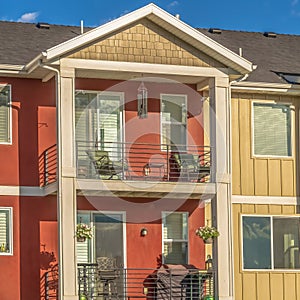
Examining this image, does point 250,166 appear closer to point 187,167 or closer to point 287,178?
point 287,178

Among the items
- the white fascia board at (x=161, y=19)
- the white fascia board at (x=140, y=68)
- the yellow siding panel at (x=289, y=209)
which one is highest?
the white fascia board at (x=161, y=19)

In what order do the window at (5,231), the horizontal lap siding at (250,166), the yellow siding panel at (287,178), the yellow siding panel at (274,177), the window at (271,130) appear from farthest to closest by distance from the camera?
the window at (271,130) → the yellow siding panel at (287,178) → the yellow siding panel at (274,177) → the horizontal lap siding at (250,166) → the window at (5,231)

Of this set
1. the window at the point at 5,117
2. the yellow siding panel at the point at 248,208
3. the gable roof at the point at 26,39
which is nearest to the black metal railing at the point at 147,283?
the yellow siding panel at the point at 248,208

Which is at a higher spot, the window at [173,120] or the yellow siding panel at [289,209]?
the window at [173,120]

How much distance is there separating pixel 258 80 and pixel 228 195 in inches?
141

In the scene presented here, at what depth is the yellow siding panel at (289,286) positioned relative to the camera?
101 ft

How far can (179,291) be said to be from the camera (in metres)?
29.5

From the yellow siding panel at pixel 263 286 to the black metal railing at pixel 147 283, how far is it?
1.57 m

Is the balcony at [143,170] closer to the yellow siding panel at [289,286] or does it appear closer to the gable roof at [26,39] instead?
the gable roof at [26,39]

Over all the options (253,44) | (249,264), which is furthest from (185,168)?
(253,44)

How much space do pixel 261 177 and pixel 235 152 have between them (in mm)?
985

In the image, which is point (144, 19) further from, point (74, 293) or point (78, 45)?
point (74, 293)

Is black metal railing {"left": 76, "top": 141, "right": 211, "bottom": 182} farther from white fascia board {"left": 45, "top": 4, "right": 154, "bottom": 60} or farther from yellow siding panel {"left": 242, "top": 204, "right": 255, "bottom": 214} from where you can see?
white fascia board {"left": 45, "top": 4, "right": 154, "bottom": 60}

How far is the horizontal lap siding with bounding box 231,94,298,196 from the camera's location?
31094 mm
